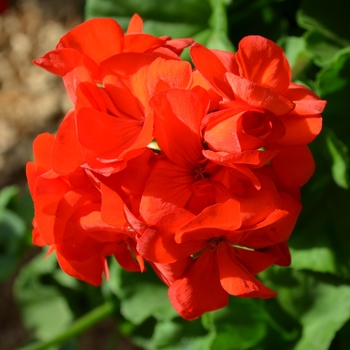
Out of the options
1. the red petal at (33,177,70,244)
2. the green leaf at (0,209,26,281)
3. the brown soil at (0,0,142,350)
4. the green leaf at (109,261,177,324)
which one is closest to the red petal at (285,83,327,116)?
the red petal at (33,177,70,244)

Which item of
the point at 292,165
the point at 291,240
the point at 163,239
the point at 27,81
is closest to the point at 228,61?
the point at 292,165

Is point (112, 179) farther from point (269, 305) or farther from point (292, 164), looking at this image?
point (269, 305)

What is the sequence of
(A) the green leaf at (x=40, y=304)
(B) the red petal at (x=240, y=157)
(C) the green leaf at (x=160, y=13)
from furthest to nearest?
(A) the green leaf at (x=40, y=304)
(C) the green leaf at (x=160, y=13)
(B) the red petal at (x=240, y=157)

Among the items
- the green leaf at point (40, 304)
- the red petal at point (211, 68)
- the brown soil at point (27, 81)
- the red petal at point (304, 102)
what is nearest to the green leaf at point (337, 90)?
the red petal at point (304, 102)

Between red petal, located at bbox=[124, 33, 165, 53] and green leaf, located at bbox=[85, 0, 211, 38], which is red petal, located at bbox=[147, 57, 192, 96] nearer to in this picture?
red petal, located at bbox=[124, 33, 165, 53]

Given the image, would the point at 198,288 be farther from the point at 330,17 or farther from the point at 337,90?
the point at 330,17

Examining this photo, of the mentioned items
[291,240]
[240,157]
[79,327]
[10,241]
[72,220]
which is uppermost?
[240,157]

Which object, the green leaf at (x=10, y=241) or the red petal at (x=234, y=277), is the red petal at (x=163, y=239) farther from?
the green leaf at (x=10, y=241)
